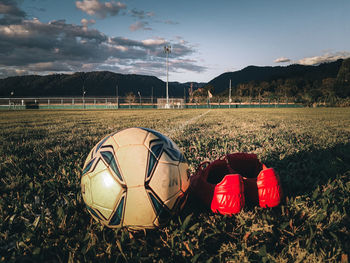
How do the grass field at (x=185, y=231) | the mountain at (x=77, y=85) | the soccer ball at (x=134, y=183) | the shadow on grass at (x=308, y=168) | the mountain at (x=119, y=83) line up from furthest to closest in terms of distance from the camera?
the mountain at (x=77, y=85)
the mountain at (x=119, y=83)
the shadow on grass at (x=308, y=168)
the soccer ball at (x=134, y=183)
the grass field at (x=185, y=231)

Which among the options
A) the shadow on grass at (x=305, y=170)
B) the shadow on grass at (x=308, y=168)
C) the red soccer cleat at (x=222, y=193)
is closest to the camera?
the red soccer cleat at (x=222, y=193)

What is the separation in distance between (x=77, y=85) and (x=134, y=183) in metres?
149

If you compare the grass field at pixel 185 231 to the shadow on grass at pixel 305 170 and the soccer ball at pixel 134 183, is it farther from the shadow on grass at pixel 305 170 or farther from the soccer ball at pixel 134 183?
the soccer ball at pixel 134 183

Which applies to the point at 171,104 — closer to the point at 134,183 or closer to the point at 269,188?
the point at 269,188

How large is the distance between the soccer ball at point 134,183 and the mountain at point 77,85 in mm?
134409

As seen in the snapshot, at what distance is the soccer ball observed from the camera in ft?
4.30

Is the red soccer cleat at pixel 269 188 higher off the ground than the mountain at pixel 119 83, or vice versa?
the mountain at pixel 119 83

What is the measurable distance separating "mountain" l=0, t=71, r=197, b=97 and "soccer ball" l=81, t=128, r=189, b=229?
134 meters

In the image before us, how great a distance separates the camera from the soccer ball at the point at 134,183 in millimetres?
1312

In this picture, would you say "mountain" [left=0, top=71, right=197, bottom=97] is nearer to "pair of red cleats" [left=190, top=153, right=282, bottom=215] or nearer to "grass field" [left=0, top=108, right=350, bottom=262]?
"grass field" [left=0, top=108, right=350, bottom=262]

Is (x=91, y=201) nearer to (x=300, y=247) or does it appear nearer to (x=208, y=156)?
(x=300, y=247)

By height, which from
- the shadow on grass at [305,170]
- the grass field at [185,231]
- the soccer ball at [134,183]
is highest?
the soccer ball at [134,183]

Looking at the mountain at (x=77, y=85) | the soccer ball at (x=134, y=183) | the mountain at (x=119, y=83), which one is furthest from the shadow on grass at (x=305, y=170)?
the mountain at (x=77, y=85)

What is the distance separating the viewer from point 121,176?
1330 millimetres
